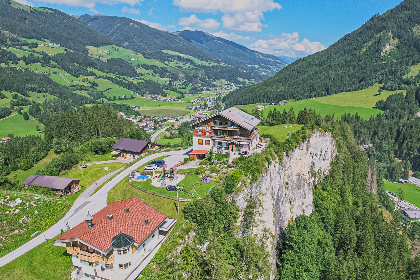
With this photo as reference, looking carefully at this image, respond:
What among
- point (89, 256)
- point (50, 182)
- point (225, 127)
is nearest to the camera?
point (89, 256)

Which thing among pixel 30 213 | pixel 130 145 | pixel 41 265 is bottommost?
pixel 41 265

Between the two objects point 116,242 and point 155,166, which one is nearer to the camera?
point 116,242

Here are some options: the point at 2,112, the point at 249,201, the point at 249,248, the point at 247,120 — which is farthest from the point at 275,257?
the point at 2,112

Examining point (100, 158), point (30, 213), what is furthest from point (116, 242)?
point (100, 158)

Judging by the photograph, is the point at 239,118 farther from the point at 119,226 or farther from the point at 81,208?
the point at 119,226

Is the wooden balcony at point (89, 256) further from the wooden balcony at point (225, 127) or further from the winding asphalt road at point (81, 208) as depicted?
the wooden balcony at point (225, 127)

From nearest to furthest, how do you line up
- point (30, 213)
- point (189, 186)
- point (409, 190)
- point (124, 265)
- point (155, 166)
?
1. point (124, 265)
2. point (189, 186)
3. point (30, 213)
4. point (155, 166)
5. point (409, 190)

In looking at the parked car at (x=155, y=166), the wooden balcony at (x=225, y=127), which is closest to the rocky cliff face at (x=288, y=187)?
the wooden balcony at (x=225, y=127)
